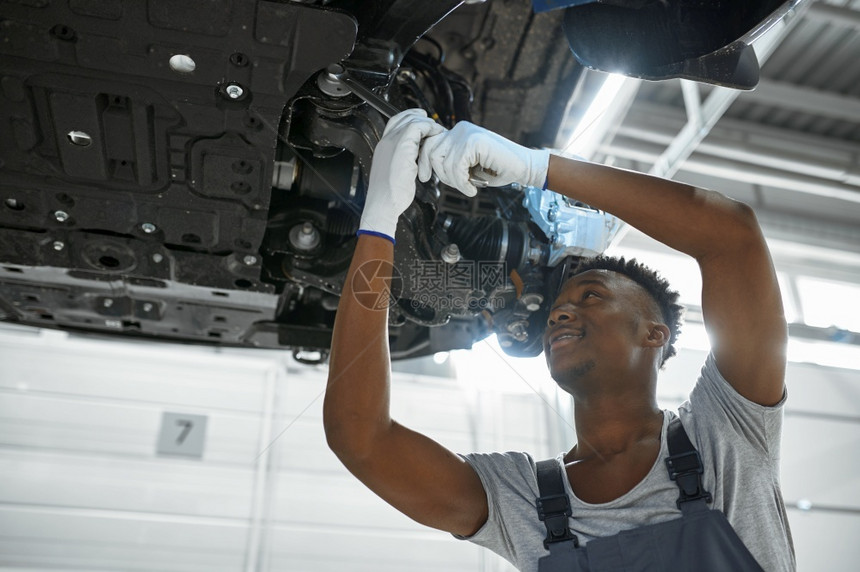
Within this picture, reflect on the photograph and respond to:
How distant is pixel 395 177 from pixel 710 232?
28.1 inches

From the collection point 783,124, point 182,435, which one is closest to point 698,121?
point 783,124

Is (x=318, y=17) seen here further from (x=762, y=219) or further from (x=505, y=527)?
(x=762, y=219)

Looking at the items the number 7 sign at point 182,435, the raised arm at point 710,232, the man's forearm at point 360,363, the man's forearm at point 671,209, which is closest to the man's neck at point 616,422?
the raised arm at point 710,232

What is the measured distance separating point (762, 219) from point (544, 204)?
21.1 feet

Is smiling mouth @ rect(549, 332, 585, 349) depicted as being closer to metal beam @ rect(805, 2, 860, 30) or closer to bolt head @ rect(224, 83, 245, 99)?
bolt head @ rect(224, 83, 245, 99)

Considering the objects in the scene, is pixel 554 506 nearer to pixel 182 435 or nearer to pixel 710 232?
pixel 710 232

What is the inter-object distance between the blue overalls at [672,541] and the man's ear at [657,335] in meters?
0.35

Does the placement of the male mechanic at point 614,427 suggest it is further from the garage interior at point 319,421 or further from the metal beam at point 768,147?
the metal beam at point 768,147

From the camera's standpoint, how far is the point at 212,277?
7.31ft

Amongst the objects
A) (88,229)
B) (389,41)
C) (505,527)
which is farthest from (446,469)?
(88,229)

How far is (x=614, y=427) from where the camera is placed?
1.94 m

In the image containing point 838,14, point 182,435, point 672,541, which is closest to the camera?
point 672,541

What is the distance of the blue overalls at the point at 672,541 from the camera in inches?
59.1

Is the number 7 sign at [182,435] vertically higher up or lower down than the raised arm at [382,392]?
higher up
